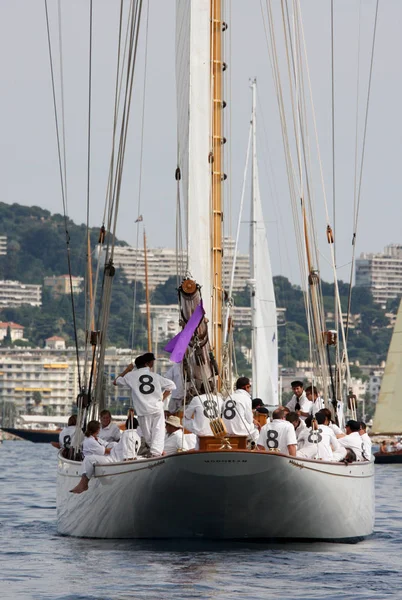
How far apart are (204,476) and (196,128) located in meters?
5.37

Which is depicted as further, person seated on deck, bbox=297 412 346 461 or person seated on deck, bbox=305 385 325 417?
person seated on deck, bbox=305 385 325 417

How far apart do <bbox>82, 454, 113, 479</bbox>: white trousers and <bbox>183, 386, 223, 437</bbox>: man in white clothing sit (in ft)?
4.02

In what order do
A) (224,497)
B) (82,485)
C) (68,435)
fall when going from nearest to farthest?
1. (224,497)
2. (82,485)
3. (68,435)

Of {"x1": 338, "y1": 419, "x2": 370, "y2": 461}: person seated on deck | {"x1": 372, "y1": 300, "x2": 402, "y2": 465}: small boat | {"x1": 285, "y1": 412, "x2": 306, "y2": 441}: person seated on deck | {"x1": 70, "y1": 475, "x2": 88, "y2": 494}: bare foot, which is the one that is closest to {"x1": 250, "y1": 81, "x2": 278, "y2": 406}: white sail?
{"x1": 372, "y1": 300, "x2": 402, "y2": 465}: small boat

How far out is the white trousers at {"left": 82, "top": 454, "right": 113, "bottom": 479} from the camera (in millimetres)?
21672

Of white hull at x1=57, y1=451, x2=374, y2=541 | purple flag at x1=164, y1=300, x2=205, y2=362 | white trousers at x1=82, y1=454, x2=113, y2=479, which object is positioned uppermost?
purple flag at x1=164, y1=300, x2=205, y2=362

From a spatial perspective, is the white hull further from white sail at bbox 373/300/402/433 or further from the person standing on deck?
white sail at bbox 373/300/402/433

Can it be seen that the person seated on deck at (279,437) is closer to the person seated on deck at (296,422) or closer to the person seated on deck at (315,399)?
the person seated on deck at (296,422)

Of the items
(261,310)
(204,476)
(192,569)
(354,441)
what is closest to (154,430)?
(204,476)

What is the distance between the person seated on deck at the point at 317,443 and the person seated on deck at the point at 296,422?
196mm

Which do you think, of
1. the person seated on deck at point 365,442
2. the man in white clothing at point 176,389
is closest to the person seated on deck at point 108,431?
the man in white clothing at point 176,389

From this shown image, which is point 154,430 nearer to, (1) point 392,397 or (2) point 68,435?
(2) point 68,435

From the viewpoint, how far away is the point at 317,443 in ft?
72.0

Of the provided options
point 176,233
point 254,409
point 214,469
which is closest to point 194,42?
point 176,233
